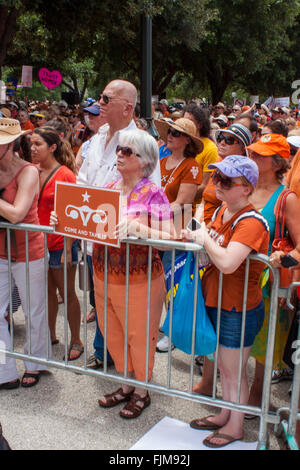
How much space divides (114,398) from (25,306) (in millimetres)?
982

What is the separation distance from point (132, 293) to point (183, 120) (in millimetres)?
1925

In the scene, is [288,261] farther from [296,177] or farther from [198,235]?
[296,177]

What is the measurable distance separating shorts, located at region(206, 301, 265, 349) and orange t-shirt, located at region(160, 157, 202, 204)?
145cm

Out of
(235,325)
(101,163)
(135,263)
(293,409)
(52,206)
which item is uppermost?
(101,163)

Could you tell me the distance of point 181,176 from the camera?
421cm

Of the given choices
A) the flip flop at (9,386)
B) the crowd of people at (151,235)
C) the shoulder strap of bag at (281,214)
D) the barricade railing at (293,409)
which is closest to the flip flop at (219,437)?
the crowd of people at (151,235)

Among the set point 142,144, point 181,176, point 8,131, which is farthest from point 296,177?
point 8,131

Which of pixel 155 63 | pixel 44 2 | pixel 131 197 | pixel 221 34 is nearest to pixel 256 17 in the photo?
pixel 221 34

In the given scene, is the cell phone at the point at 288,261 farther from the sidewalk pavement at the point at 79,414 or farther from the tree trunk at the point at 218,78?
the tree trunk at the point at 218,78

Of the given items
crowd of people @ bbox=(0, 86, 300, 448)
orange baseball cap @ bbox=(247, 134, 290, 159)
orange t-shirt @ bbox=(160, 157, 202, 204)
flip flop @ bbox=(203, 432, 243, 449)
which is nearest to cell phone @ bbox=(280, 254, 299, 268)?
crowd of people @ bbox=(0, 86, 300, 448)

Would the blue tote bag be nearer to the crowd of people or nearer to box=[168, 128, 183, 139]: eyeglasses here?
the crowd of people

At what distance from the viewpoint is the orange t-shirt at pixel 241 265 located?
109 inches

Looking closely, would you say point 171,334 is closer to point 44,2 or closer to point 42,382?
point 42,382

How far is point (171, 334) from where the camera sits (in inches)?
122
